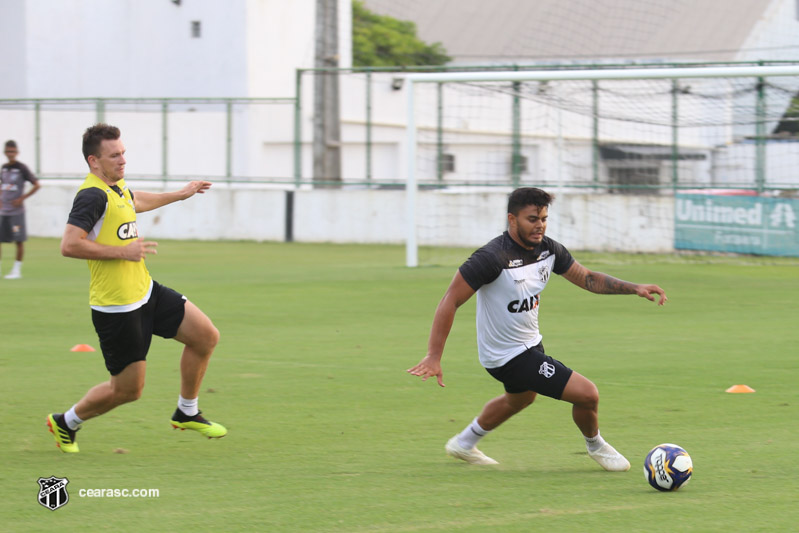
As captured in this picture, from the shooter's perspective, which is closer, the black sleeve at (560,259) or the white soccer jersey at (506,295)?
the white soccer jersey at (506,295)

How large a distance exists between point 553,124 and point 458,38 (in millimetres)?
38453

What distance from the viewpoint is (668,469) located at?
18.2 ft

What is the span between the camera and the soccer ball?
5547mm

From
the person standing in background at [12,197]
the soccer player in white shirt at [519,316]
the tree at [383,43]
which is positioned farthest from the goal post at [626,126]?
the tree at [383,43]

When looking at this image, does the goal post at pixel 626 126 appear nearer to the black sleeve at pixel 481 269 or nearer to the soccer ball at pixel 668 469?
the black sleeve at pixel 481 269

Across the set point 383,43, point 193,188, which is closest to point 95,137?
point 193,188

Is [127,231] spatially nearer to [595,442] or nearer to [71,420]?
[71,420]

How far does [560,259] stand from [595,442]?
3.55ft

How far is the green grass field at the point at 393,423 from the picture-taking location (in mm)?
5242

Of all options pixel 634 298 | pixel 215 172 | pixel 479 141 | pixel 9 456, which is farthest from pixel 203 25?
pixel 9 456

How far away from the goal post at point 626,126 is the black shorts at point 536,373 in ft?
48.7

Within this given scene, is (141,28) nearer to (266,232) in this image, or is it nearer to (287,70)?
(287,70)

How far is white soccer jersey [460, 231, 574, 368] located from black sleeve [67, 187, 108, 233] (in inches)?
87.0

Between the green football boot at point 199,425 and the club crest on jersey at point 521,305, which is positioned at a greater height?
the club crest on jersey at point 521,305
